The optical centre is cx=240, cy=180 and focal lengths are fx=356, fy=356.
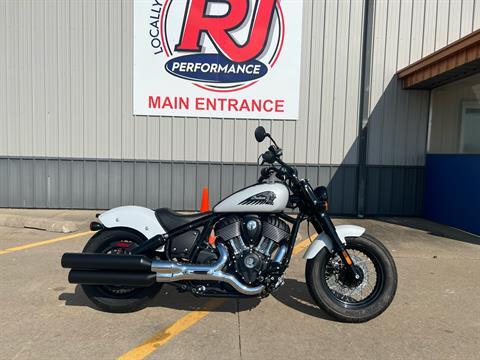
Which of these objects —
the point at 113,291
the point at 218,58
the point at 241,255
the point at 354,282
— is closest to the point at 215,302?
the point at 241,255

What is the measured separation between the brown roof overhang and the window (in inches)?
28.0

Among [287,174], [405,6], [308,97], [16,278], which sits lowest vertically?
[16,278]

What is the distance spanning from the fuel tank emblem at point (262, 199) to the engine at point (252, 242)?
146mm

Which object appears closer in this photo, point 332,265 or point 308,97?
point 332,265

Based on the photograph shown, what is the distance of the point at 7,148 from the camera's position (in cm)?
868

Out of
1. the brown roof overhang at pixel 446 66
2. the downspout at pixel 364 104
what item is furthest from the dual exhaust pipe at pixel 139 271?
the downspout at pixel 364 104

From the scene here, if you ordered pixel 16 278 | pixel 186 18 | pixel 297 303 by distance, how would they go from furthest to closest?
pixel 186 18
pixel 16 278
pixel 297 303

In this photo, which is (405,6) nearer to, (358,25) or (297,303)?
(358,25)

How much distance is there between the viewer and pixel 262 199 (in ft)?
10.0

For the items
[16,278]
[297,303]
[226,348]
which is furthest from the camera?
[16,278]

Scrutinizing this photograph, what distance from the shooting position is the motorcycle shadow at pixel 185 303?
3.46 metres

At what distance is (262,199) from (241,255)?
52 centimetres

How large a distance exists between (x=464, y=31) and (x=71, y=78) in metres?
9.37

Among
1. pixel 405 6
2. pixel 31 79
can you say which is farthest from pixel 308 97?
pixel 31 79
